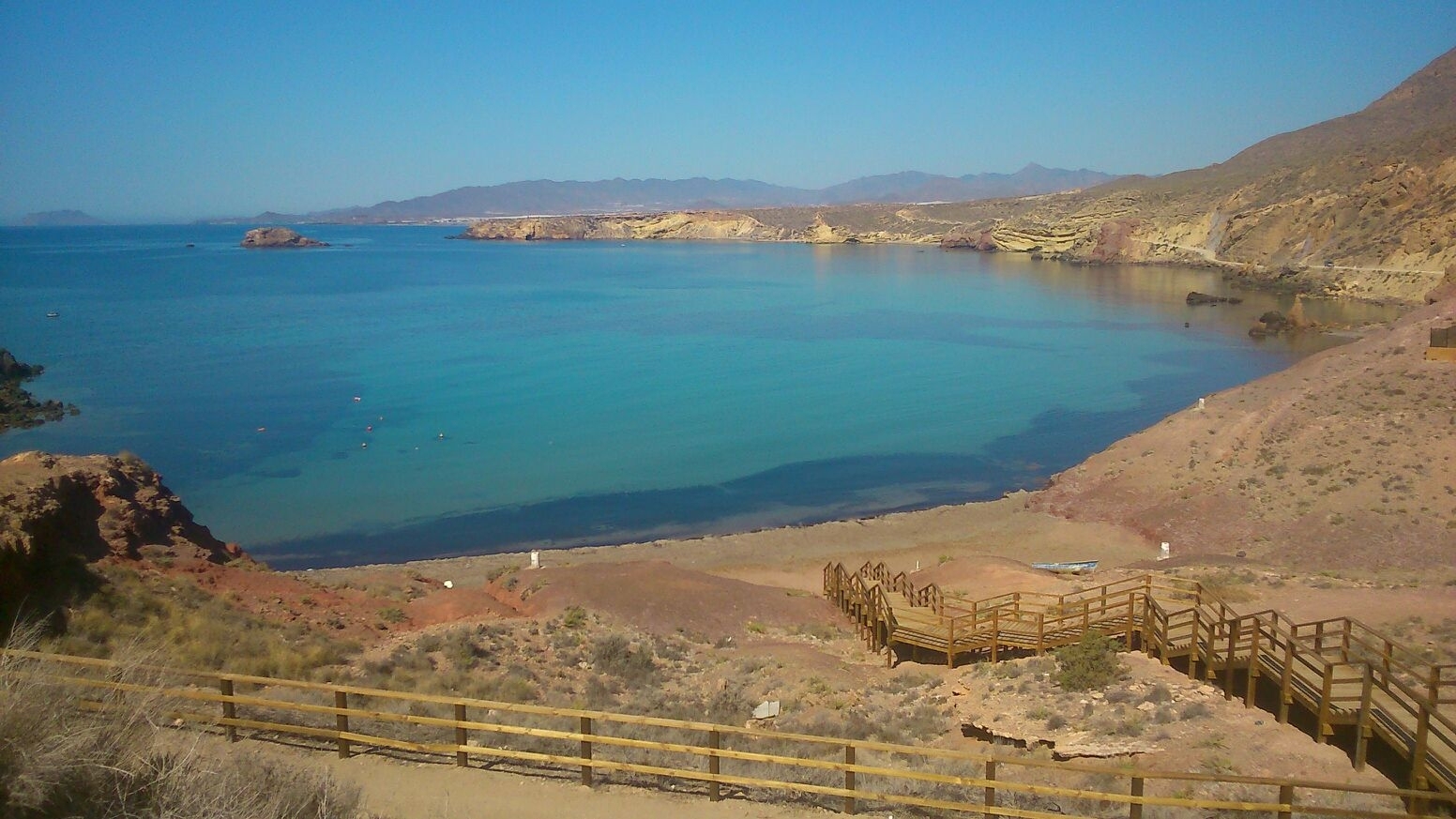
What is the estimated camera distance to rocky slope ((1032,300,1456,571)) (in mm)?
20922

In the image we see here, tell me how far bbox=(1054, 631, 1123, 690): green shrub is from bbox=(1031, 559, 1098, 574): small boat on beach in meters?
7.86

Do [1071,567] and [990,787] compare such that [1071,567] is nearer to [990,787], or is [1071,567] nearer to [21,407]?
[990,787]

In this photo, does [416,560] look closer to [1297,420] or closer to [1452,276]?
[1297,420]

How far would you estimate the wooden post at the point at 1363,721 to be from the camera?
8.72m

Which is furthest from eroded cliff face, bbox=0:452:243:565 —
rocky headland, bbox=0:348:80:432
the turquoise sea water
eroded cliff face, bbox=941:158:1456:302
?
eroded cliff face, bbox=941:158:1456:302

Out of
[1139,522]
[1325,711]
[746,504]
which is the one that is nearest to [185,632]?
[1325,711]

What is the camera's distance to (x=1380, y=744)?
29.6ft

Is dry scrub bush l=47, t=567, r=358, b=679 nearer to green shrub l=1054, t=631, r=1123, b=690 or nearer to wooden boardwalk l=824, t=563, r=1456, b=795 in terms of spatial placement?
wooden boardwalk l=824, t=563, r=1456, b=795

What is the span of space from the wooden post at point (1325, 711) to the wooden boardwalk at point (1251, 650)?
11 millimetres

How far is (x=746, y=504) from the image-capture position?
30.2 m

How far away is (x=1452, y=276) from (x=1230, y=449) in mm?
18927

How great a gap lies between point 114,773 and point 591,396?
3932 cm

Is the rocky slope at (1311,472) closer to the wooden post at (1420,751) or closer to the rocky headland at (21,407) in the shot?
the wooden post at (1420,751)

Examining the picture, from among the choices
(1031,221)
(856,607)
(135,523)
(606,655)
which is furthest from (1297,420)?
(1031,221)
